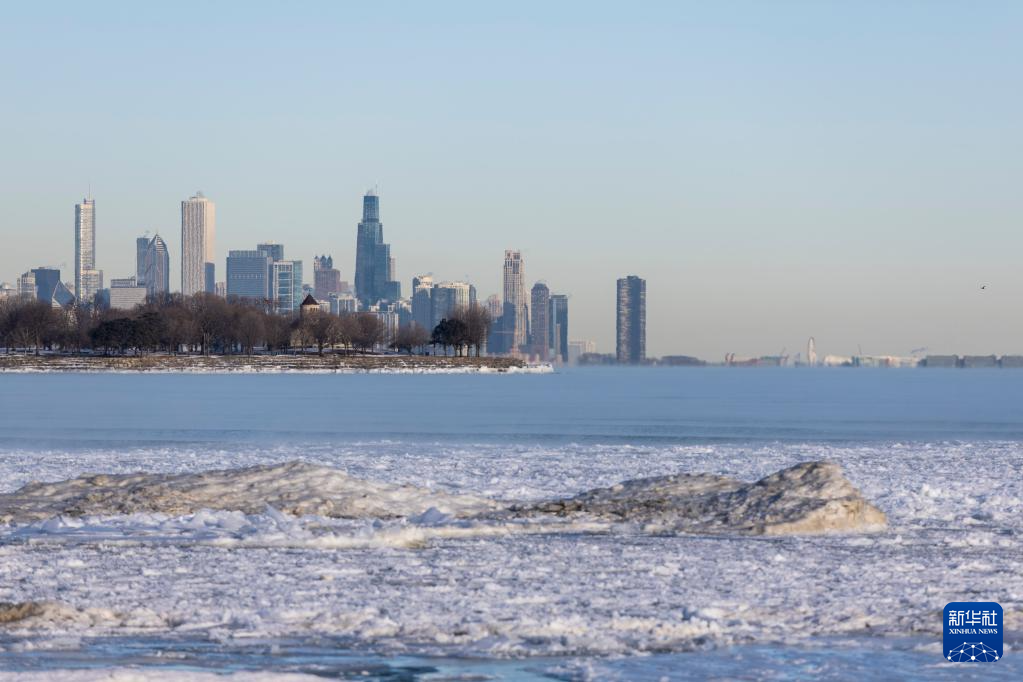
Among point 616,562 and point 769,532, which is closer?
point 616,562

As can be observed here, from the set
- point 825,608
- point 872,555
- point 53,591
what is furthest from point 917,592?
point 53,591

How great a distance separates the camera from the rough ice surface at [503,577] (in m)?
12.9

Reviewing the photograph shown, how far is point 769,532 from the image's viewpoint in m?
19.9

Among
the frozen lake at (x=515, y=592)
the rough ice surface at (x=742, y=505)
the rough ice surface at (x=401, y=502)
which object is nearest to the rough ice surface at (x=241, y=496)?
the rough ice surface at (x=401, y=502)

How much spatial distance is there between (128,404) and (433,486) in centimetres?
6284

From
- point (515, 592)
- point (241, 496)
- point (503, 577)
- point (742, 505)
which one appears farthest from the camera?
point (241, 496)

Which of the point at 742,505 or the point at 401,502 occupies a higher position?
the point at 742,505

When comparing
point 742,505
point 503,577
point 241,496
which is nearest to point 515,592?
point 503,577

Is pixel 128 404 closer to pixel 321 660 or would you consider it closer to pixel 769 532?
pixel 769 532

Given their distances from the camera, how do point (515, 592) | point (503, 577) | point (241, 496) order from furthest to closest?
point (241, 496) < point (503, 577) < point (515, 592)

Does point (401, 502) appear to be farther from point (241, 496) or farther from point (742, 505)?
point (742, 505)

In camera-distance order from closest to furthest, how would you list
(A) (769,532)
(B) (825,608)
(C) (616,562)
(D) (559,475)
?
(B) (825,608) → (C) (616,562) → (A) (769,532) → (D) (559,475)

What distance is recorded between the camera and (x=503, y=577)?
15.7 meters

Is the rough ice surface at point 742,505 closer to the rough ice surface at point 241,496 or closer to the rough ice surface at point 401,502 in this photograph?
the rough ice surface at point 401,502
